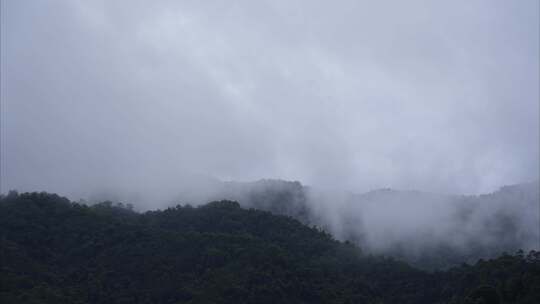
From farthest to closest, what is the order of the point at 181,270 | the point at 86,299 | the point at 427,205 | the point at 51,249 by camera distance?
1. the point at 427,205
2. the point at 51,249
3. the point at 181,270
4. the point at 86,299

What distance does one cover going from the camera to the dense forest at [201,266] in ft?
212

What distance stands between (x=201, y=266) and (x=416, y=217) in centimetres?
4191

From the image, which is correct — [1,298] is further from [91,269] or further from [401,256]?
[401,256]

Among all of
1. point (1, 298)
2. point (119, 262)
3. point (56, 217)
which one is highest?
point (56, 217)

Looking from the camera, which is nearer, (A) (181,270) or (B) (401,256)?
(A) (181,270)

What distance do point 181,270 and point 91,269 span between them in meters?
9.16

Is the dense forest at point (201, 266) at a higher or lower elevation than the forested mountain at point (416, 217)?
lower

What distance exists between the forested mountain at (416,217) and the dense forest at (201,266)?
41.2 ft

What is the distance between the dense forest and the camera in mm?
64688

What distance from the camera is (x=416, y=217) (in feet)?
338

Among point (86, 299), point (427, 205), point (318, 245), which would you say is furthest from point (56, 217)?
point (427, 205)

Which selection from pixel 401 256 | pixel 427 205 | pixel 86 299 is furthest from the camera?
Answer: pixel 427 205

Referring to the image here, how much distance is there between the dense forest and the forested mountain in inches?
494

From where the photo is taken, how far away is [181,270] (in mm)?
71250
